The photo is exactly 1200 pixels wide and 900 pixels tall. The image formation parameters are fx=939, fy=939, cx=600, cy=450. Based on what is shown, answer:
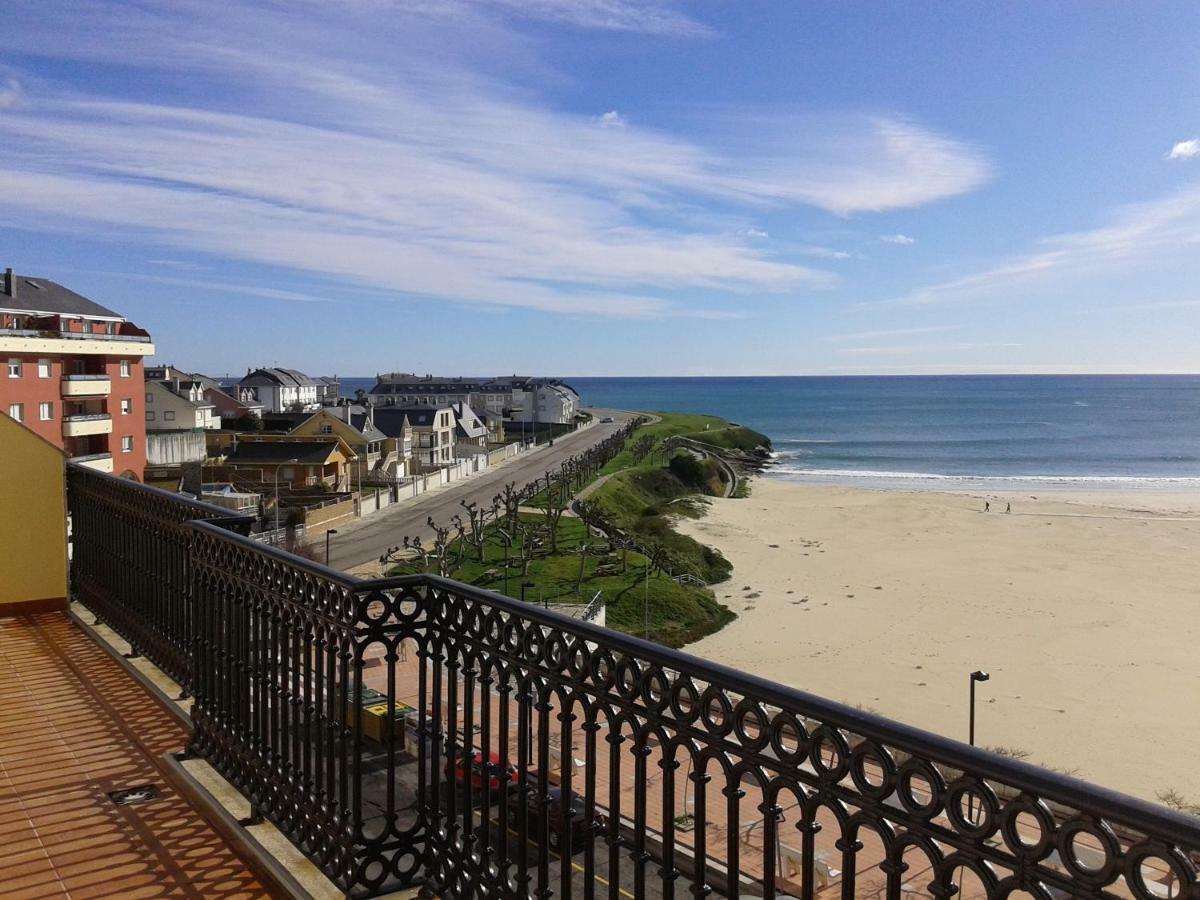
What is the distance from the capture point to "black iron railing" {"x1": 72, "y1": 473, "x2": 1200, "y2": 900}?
67.0 inches

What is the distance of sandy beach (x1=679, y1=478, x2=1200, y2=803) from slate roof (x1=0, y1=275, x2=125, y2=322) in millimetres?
24443

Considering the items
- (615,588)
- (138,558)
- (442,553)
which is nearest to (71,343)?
(442,553)

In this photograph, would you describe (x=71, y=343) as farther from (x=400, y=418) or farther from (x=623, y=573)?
(x=400, y=418)

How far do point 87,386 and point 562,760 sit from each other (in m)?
34.1

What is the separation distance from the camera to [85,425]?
3148 centimetres

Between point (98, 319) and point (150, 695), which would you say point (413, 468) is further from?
point (150, 695)

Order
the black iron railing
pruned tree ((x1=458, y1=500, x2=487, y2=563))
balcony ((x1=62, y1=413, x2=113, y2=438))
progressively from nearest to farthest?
the black iron railing
pruned tree ((x1=458, y1=500, x2=487, y2=563))
balcony ((x1=62, y1=413, x2=113, y2=438))

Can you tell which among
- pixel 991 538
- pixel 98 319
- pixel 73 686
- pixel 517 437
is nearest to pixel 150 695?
pixel 73 686

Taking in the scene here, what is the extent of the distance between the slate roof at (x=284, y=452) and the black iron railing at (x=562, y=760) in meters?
38.9

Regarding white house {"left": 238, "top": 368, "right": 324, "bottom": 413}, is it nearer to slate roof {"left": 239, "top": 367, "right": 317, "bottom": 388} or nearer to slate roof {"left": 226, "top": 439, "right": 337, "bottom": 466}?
slate roof {"left": 239, "top": 367, "right": 317, "bottom": 388}

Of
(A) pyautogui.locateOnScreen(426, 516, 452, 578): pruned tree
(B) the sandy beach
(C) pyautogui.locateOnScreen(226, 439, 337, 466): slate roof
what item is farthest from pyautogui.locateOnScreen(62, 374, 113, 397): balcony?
(B) the sandy beach

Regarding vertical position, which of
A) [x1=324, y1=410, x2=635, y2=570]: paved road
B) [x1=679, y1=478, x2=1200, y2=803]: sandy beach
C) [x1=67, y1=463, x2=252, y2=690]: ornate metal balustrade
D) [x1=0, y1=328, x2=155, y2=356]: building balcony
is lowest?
[x1=679, y1=478, x2=1200, y2=803]: sandy beach

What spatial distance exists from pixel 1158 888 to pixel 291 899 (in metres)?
2.97

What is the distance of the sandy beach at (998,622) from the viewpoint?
19.4m
